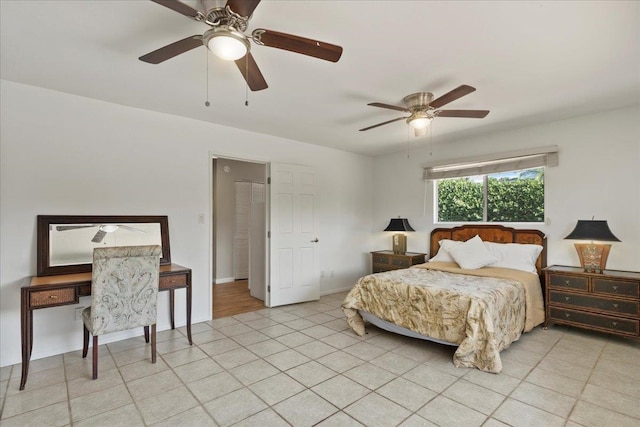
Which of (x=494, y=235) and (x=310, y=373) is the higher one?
(x=494, y=235)

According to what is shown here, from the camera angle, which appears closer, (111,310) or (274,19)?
(274,19)

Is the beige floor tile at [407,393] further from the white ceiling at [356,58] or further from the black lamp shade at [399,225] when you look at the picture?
the black lamp shade at [399,225]

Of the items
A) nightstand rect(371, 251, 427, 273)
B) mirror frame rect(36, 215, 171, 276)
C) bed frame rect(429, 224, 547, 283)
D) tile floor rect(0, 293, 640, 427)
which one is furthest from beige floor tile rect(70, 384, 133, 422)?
bed frame rect(429, 224, 547, 283)

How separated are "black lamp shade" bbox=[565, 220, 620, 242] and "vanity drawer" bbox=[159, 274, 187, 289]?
432 centimetres

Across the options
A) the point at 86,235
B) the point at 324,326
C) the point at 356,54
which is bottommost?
the point at 324,326

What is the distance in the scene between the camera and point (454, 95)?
265 centimetres

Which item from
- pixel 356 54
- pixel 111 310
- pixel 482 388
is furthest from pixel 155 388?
pixel 356 54

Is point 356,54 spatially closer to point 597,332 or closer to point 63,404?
point 63,404

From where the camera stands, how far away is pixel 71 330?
3.12m

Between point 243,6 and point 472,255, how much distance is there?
3.81 m

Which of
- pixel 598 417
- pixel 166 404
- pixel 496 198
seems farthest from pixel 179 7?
pixel 496 198

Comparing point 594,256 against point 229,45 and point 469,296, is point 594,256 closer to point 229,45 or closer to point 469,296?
point 469,296

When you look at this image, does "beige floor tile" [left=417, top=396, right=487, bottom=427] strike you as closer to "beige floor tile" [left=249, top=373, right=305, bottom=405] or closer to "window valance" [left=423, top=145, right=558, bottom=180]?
"beige floor tile" [left=249, top=373, right=305, bottom=405]

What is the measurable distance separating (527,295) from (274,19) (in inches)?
141
